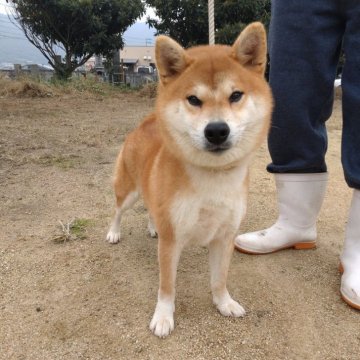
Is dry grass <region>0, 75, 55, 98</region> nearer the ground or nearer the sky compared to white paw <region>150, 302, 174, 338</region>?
nearer the sky

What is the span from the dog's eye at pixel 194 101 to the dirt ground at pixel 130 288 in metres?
1.04

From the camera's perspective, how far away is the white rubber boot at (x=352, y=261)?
1.95 meters

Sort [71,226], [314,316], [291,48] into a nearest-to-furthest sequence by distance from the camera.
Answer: [314,316] → [291,48] → [71,226]

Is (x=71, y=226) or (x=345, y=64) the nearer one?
(x=345, y=64)

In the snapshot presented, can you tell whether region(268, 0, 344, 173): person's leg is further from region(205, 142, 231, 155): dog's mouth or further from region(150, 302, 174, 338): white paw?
region(150, 302, 174, 338): white paw

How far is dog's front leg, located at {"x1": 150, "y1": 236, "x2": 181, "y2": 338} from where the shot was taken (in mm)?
1768

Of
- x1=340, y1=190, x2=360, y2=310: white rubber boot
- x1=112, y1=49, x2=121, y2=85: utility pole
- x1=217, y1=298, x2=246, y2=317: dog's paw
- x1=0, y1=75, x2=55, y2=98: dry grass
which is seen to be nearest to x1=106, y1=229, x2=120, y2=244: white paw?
x1=217, y1=298, x2=246, y2=317: dog's paw

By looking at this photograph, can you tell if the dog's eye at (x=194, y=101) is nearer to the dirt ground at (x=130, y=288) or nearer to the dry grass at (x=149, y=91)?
the dirt ground at (x=130, y=288)

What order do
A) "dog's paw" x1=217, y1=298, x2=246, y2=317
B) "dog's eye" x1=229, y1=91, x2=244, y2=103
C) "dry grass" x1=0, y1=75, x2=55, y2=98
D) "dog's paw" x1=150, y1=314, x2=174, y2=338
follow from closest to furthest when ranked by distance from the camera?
"dog's eye" x1=229, y1=91, x2=244, y2=103 → "dog's paw" x1=150, y1=314, x2=174, y2=338 → "dog's paw" x1=217, y1=298, x2=246, y2=317 → "dry grass" x1=0, y1=75, x2=55, y2=98

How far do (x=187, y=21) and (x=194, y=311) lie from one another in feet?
32.1

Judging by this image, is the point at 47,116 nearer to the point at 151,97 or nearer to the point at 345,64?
the point at 151,97

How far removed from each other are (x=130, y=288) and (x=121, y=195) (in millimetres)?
660

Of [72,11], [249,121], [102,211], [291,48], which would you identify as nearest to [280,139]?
[291,48]

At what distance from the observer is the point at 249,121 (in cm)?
163
